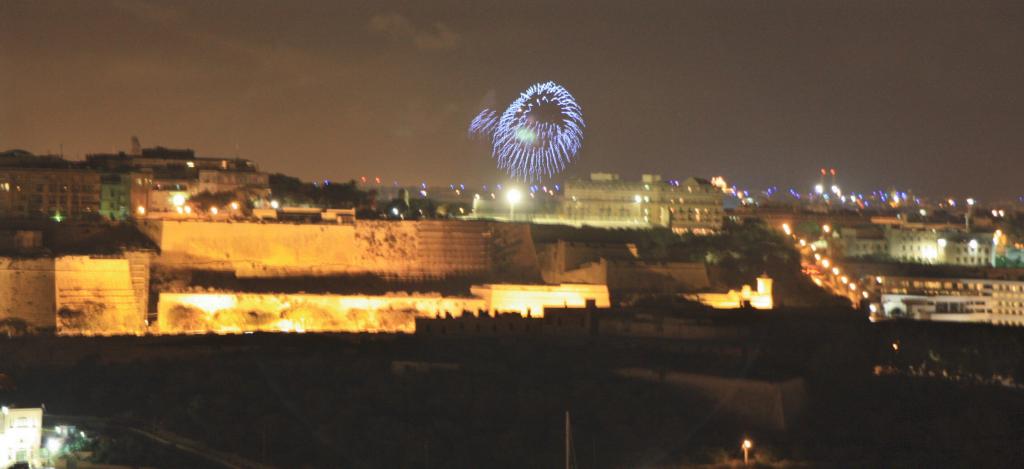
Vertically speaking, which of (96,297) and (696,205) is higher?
(696,205)

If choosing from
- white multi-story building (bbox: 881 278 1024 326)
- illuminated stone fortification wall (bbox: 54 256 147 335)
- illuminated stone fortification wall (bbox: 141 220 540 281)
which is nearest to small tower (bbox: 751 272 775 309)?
illuminated stone fortification wall (bbox: 141 220 540 281)

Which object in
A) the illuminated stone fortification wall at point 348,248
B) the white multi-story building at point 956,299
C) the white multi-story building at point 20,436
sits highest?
the illuminated stone fortification wall at point 348,248

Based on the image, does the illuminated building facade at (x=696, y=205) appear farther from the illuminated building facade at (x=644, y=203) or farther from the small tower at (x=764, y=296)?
the small tower at (x=764, y=296)

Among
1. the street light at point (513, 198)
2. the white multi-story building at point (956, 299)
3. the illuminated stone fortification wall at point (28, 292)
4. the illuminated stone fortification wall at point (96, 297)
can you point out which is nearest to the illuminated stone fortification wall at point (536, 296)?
the illuminated stone fortification wall at point (96, 297)

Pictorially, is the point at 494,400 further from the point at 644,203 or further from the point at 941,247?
the point at 941,247

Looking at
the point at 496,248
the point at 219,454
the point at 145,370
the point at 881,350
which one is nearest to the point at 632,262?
the point at 496,248

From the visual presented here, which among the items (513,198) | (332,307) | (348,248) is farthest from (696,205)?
(332,307)

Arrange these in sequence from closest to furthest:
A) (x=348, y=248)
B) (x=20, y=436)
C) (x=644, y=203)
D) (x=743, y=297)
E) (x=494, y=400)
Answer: (x=20, y=436)
(x=494, y=400)
(x=743, y=297)
(x=348, y=248)
(x=644, y=203)
